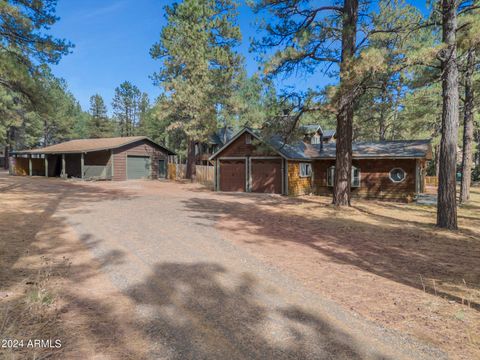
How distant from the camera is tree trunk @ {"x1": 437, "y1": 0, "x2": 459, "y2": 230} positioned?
9.88m

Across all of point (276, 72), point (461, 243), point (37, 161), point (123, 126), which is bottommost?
point (461, 243)

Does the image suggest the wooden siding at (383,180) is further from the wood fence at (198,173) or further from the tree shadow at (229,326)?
the tree shadow at (229,326)

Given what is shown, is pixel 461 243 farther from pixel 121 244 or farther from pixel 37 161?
pixel 37 161

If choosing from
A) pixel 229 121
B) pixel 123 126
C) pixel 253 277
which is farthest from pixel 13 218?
pixel 123 126

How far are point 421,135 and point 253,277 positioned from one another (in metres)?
40.1

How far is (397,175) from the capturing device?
60.3ft

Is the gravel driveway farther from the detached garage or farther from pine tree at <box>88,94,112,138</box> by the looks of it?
Result: pine tree at <box>88,94,112,138</box>

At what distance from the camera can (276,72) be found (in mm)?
13414

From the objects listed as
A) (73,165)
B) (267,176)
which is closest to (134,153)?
(73,165)

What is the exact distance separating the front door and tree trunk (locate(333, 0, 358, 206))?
23330 millimetres

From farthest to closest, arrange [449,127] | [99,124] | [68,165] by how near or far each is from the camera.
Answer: [99,124]
[68,165]
[449,127]

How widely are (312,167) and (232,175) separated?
5782 mm

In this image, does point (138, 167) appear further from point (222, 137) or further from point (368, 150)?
point (368, 150)

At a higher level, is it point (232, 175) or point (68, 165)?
point (68, 165)
